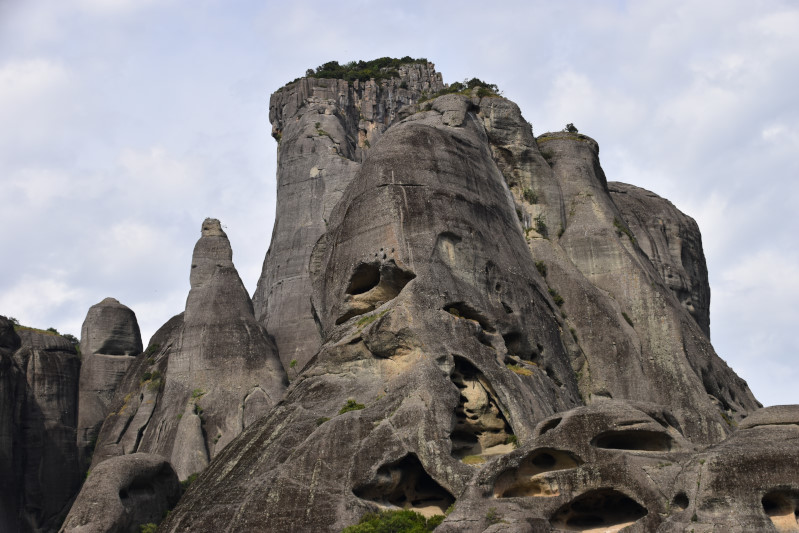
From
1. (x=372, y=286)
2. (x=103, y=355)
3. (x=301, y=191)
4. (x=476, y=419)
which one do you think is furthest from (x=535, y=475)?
(x=103, y=355)

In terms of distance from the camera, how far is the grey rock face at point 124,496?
30156mm

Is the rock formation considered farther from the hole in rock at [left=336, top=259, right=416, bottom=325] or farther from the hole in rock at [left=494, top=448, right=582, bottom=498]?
the hole in rock at [left=494, top=448, right=582, bottom=498]

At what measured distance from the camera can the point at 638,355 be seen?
→ 3972 cm

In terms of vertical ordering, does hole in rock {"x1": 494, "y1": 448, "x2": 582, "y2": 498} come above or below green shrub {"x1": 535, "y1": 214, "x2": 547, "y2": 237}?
below

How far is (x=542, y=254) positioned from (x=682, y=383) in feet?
→ 26.9

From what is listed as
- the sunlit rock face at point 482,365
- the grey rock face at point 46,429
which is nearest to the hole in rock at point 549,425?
the sunlit rock face at point 482,365

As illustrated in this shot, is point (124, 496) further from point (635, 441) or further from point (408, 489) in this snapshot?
point (635, 441)

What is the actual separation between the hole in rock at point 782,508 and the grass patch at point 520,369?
11519 millimetres

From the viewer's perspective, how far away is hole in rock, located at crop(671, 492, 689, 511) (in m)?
23.4

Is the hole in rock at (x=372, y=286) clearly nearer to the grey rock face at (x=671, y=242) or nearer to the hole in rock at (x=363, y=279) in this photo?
the hole in rock at (x=363, y=279)

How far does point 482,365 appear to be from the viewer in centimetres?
3183

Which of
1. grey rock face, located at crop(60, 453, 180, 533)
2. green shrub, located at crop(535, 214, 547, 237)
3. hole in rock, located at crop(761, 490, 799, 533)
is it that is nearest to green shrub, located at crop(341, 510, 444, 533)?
hole in rock, located at crop(761, 490, 799, 533)

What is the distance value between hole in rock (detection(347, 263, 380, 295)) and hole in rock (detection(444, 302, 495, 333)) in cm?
324

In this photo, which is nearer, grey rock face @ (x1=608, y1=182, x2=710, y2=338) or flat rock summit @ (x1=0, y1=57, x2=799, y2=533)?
flat rock summit @ (x1=0, y1=57, x2=799, y2=533)
